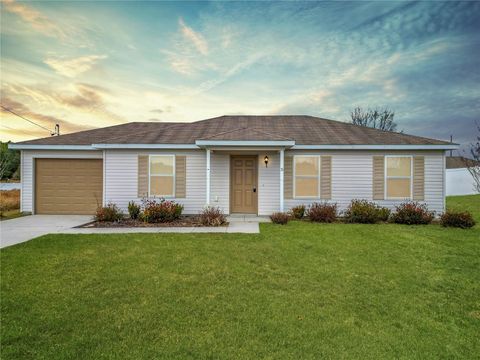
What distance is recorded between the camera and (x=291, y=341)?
2.62 m

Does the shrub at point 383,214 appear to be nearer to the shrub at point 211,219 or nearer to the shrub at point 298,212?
the shrub at point 298,212

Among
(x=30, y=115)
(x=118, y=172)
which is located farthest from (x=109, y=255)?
(x=30, y=115)

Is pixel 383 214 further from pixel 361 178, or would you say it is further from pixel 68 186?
pixel 68 186

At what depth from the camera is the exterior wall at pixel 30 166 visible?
10.6m

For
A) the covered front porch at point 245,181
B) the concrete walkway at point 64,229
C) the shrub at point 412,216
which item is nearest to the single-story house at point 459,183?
the shrub at point 412,216

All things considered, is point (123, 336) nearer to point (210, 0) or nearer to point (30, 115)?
point (210, 0)

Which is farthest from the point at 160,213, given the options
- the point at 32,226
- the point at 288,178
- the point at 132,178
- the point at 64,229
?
the point at 288,178

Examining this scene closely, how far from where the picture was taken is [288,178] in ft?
33.7

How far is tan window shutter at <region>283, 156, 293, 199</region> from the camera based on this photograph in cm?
1027

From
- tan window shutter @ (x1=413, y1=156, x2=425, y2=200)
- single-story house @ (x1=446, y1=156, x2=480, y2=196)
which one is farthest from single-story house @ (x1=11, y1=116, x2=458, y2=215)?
single-story house @ (x1=446, y1=156, x2=480, y2=196)

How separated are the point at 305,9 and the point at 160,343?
12.6 meters

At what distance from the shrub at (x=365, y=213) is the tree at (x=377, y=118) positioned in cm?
2153

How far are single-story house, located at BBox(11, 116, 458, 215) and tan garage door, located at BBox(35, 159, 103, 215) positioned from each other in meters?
0.04

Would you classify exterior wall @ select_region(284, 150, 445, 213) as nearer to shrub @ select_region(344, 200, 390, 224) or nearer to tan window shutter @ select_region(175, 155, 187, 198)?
shrub @ select_region(344, 200, 390, 224)
